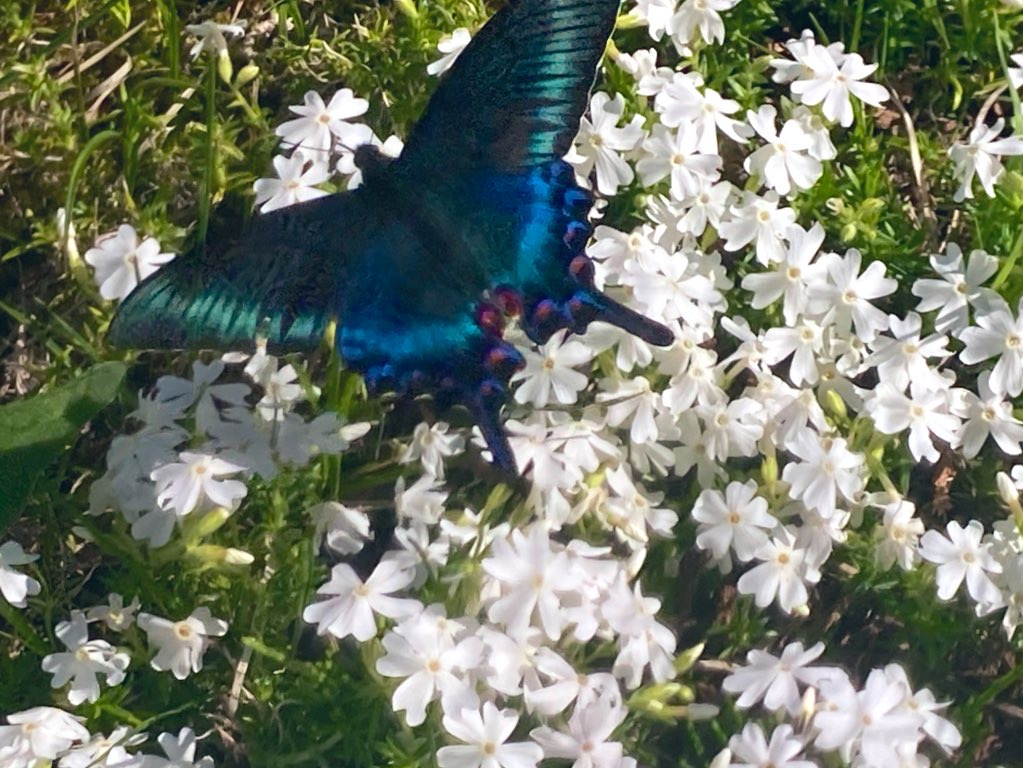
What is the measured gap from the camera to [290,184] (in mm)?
2686

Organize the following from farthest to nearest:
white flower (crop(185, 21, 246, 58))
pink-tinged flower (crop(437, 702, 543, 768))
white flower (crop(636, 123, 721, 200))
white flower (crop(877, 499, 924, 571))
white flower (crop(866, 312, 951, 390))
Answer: white flower (crop(185, 21, 246, 58)) → white flower (crop(636, 123, 721, 200)) → white flower (crop(866, 312, 951, 390)) → white flower (crop(877, 499, 924, 571)) → pink-tinged flower (crop(437, 702, 543, 768))

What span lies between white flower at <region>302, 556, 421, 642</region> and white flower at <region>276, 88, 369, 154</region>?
102cm

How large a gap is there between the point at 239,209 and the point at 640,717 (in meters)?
1.53

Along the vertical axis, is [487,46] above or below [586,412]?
above

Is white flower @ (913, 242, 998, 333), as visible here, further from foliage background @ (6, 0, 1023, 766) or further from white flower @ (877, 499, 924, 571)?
white flower @ (877, 499, 924, 571)

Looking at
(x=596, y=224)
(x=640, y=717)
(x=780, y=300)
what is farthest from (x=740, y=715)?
(x=596, y=224)

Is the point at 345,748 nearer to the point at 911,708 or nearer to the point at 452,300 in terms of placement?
the point at 452,300

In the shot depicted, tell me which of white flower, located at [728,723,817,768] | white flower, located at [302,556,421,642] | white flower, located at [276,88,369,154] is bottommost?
white flower, located at [728,723,817,768]

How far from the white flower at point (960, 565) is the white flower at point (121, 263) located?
5.54 feet

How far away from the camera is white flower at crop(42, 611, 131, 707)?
7.98 ft

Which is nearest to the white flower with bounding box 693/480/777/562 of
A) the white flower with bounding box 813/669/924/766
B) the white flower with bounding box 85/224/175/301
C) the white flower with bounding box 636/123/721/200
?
the white flower with bounding box 813/669/924/766

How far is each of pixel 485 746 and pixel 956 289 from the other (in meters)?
1.42

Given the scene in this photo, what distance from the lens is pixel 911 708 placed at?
2.32 metres

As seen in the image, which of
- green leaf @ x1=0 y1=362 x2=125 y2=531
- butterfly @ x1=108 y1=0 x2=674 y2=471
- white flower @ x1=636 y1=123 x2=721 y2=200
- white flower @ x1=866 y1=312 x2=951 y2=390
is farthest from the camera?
white flower @ x1=636 y1=123 x2=721 y2=200
